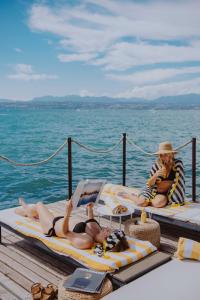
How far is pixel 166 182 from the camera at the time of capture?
228 inches

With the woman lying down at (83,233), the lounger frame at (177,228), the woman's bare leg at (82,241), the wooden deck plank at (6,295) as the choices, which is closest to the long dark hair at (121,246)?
the woman lying down at (83,233)

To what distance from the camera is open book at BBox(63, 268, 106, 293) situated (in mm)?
3135

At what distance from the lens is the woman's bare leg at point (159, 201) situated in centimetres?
551

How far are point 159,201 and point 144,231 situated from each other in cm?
116

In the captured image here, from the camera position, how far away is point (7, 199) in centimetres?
1245

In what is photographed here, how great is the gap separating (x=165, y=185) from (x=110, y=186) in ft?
3.92

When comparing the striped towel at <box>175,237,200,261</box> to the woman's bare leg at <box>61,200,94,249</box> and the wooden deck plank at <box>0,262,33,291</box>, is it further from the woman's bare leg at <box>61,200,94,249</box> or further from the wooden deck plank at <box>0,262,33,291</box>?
the wooden deck plank at <box>0,262,33,291</box>

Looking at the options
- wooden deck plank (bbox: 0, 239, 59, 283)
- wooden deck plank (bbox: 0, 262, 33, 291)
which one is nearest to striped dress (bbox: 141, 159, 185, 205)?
wooden deck plank (bbox: 0, 239, 59, 283)

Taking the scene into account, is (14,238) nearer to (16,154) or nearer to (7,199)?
(7,199)

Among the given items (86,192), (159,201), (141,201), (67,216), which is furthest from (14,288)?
(159,201)

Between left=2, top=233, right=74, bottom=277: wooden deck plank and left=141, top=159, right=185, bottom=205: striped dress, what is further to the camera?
left=141, top=159, right=185, bottom=205: striped dress

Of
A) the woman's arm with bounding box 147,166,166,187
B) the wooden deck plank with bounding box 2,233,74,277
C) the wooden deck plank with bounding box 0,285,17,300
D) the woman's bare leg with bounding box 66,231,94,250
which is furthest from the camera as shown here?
the woman's arm with bounding box 147,166,166,187

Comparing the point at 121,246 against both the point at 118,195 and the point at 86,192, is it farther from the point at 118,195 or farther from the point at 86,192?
the point at 118,195

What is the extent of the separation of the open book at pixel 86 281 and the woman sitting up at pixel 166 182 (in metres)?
2.33
